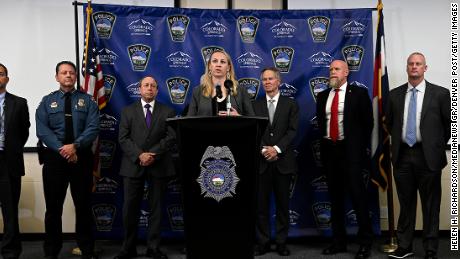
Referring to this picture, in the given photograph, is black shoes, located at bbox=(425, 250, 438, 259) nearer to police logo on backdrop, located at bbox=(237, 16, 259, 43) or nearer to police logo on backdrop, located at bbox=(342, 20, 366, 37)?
police logo on backdrop, located at bbox=(342, 20, 366, 37)

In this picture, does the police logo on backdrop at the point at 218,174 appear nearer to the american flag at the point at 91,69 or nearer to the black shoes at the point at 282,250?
the black shoes at the point at 282,250

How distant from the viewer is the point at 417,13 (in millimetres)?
5113

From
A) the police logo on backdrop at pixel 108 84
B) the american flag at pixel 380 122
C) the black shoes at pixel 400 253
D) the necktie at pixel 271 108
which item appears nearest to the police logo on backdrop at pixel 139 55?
the police logo on backdrop at pixel 108 84

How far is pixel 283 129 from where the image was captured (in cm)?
442

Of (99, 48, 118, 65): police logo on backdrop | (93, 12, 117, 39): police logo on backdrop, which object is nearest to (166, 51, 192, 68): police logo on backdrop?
(99, 48, 118, 65): police logo on backdrop

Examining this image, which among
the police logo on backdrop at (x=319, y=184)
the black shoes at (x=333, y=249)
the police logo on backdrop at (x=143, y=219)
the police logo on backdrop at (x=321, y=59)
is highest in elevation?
the police logo on backdrop at (x=321, y=59)

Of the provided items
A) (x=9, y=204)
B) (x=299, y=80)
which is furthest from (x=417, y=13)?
(x=9, y=204)

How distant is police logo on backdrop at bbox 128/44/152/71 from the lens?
474 cm

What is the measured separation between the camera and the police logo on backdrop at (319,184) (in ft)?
16.1

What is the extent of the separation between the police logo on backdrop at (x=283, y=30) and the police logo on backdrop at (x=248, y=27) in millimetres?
184

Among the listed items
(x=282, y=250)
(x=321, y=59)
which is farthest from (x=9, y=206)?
(x=321, y=59)

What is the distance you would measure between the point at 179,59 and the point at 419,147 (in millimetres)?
2491

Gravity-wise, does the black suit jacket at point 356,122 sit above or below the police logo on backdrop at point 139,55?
below

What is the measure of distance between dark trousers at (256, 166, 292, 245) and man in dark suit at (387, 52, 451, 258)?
1017 mm
